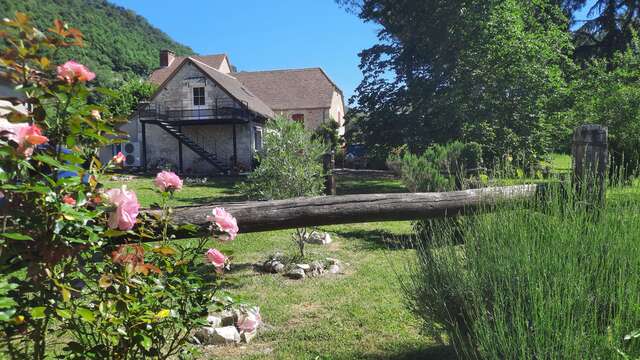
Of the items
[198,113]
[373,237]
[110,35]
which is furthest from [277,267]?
[110,35]

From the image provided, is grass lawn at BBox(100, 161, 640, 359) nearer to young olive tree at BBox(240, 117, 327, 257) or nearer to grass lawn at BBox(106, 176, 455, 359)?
grass lawn at BBox(106, 176, 455, 359)

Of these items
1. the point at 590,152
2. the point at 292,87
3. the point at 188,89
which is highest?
the point at 292,87

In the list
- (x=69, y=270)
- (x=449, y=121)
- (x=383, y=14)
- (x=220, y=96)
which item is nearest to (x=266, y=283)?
(x=69, y=270)

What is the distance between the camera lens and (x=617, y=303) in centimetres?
204

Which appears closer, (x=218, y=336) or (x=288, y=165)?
(x=218, y=336)

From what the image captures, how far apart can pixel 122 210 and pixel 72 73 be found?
54 cm

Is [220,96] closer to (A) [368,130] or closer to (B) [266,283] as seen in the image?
(A) [368,130]

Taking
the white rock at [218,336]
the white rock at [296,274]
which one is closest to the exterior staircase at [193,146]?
the white rock at [296,274]

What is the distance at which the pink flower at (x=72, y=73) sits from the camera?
1.64 m

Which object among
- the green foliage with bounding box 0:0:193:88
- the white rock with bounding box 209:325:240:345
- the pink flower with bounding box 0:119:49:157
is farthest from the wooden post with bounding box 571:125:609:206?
the green foliage with bounding box 0:0:193:88

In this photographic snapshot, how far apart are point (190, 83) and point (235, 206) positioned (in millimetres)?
24615

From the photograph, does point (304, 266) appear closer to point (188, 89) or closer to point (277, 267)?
point (277, 267)

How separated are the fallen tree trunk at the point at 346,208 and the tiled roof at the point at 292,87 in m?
34.5

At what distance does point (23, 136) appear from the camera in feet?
4.91
